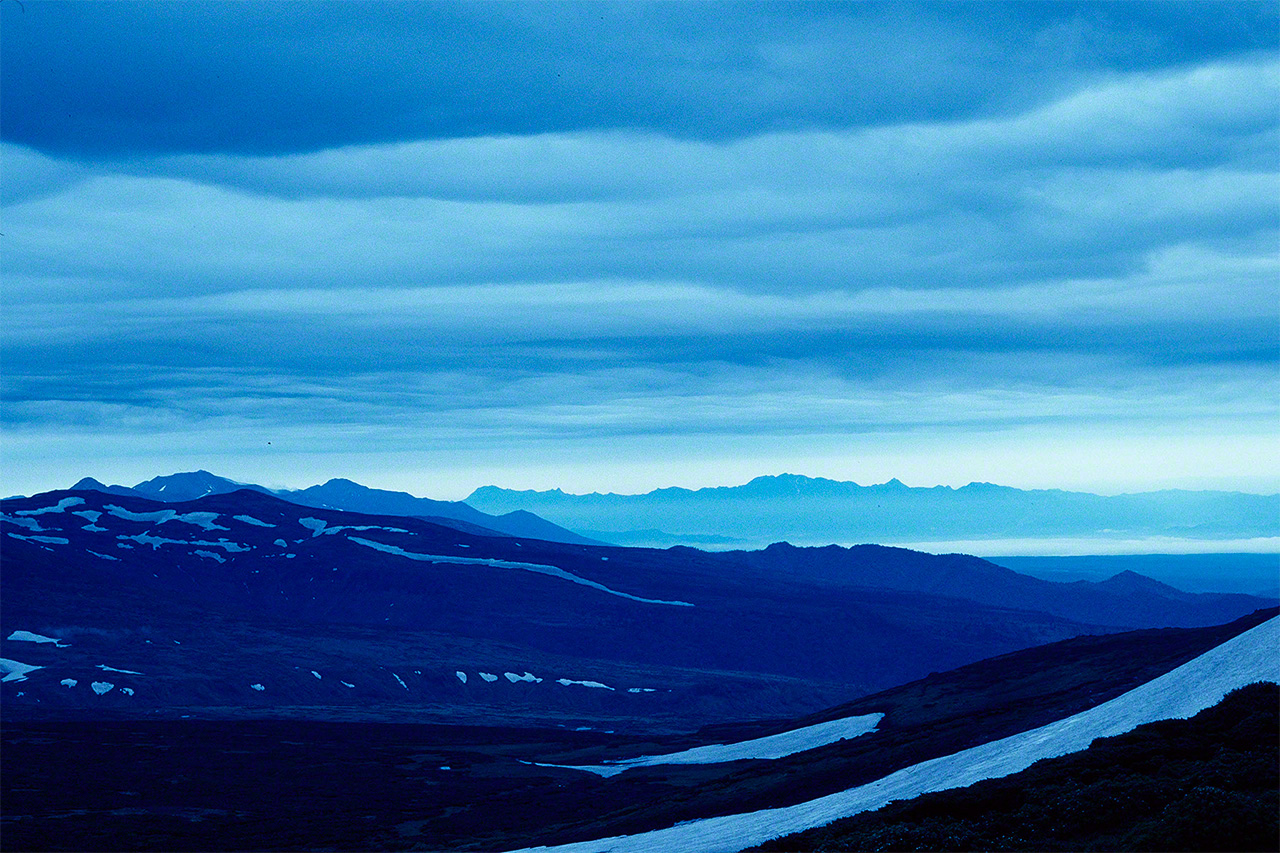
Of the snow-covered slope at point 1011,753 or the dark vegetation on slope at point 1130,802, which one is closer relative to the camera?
the dark vegetation on slope at point 1130,802

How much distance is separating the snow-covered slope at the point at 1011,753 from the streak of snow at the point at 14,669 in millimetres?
153770

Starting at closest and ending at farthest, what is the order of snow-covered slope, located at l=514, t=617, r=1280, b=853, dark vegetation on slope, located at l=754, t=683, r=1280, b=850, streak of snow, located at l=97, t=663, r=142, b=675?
dark vegetation on slope, located at l=754, t=683, r=1280, b=850 → snow-covered slope, located at l=514, t=617, r=1280, b=853 → streak of snow, located at l=97, t=663, r=142, b=675

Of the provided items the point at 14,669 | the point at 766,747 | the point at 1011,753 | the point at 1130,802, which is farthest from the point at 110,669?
the point at 1130,802

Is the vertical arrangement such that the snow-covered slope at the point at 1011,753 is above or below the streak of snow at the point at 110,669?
below

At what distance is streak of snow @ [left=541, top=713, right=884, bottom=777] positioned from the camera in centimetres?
9438

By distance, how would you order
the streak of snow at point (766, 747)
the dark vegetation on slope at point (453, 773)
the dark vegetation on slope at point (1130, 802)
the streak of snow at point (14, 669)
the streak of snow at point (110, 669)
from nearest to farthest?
the dark vegetation on slope at point (1130, 802) → the dark vegetation on slope at point (453, 773) → the streak of snow at point (766, 747) → the streak of snow at point (14, 669) → the streak of snow at point (110, 669)

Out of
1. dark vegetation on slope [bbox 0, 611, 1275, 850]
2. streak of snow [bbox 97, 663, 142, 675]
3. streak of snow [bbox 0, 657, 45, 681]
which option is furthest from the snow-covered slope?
streak of snow [bbox 97, 663, 142, 675]

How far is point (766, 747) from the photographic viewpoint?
99875 mm

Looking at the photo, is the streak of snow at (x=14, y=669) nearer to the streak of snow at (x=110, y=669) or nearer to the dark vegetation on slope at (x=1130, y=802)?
the streak of snow at (x=110, y=669)

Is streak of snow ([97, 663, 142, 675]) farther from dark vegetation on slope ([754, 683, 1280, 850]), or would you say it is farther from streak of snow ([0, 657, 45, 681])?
dark vegetation on slope ([754, 683, 1280, 850])

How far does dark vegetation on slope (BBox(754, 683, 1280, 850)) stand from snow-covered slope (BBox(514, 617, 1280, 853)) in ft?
29.0

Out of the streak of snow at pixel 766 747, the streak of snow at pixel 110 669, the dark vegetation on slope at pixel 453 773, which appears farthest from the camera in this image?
the streak of snow at pixel 110 669

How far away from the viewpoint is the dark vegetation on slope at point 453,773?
229 ft

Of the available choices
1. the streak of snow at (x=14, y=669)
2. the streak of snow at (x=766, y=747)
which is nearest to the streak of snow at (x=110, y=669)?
the streak of snow at (x=14, y=669)
